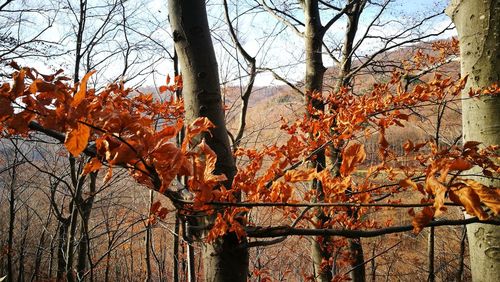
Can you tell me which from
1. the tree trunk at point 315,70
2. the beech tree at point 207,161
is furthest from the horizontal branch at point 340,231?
the tree trunk at point 315,70

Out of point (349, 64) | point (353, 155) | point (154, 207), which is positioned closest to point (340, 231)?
point (353, 155)

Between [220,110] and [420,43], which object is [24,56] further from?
[420,43]

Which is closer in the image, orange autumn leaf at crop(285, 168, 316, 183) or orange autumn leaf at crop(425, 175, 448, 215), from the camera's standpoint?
orange autumn leaf at crop(425, 175, 448, 215)

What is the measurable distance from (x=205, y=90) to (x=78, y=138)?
0.71 m

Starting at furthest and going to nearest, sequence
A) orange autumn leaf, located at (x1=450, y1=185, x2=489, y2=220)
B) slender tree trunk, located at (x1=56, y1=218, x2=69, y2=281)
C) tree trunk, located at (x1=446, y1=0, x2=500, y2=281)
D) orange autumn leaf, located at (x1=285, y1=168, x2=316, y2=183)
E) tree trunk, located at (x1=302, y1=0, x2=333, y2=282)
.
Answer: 1. slender tree trunk, located at (x1=56, y1=218, x2=69, y2=281)
2. tree trunk, located at (x1=302, y1=0, x2=333, y2=282)
3. tree trunk, located at (x1=446, y1=0, x2=500, y2=281)
4. orange autumn leaf, located at (x1=285, y1=168, x2=316, y2=183)
5. orange autumn leaf, located at (x1=450, y1=185, x2=489, y2=220)

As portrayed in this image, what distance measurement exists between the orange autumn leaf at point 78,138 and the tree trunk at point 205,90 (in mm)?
670

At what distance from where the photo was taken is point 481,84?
150 centimetres

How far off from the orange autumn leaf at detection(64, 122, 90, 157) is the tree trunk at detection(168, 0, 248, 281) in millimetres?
670

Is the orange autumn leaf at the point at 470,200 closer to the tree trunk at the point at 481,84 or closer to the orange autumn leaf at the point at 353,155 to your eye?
the orange autumn leaf at the point at 353,155

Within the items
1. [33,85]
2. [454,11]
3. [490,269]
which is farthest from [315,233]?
[454,11]

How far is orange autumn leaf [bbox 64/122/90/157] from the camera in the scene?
626 millimetres

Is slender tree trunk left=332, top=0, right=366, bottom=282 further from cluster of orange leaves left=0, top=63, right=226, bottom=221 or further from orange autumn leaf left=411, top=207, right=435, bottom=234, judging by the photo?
cluster of orange leaves left=0, top=63, right=226, bottom=221

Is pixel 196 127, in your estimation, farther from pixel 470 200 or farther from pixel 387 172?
pixel 387 172

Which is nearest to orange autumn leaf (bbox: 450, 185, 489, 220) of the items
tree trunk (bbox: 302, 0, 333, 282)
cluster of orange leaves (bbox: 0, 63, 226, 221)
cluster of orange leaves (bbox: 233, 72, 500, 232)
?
cluster of orange leaves (bbox: 233, 72, 500, 232)
